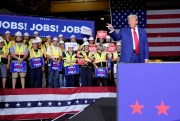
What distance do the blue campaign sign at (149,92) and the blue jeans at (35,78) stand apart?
16.4ft

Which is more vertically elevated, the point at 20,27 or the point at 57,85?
the point at 20,27

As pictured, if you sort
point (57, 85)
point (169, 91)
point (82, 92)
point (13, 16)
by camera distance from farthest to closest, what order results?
point (13, 16), point (57, 85), point (82, 92), point (169, 91)

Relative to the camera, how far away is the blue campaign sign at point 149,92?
11.7 feet

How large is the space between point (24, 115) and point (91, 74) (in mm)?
3321

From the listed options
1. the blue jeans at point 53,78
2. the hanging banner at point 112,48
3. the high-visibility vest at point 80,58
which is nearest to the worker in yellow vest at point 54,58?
the blue jeans at point 53,78

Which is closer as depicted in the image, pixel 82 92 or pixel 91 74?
pixel 82 92

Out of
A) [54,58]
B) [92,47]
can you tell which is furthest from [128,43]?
[92,47]

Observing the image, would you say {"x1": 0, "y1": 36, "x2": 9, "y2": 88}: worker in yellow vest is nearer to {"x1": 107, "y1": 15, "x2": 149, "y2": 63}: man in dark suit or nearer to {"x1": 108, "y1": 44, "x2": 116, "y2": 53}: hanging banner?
{"x1": 108, "y1": 44, "x2": 116, "y2": 53}: hanging banner

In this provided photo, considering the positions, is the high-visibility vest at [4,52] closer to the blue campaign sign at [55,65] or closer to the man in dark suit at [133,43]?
the blue campaign sign at [55,65]

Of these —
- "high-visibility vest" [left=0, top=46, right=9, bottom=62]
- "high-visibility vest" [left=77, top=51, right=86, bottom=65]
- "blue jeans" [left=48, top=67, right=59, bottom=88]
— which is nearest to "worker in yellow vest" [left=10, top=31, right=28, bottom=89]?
"high-visibility vest" [left=0, top=46, right=9, bottom=62]

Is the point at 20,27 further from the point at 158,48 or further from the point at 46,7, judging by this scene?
the point at 46,7

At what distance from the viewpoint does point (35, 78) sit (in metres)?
8.40

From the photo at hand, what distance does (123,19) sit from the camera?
1189 centimetres

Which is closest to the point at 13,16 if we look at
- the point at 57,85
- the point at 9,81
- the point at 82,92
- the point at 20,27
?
the point at 20,27
